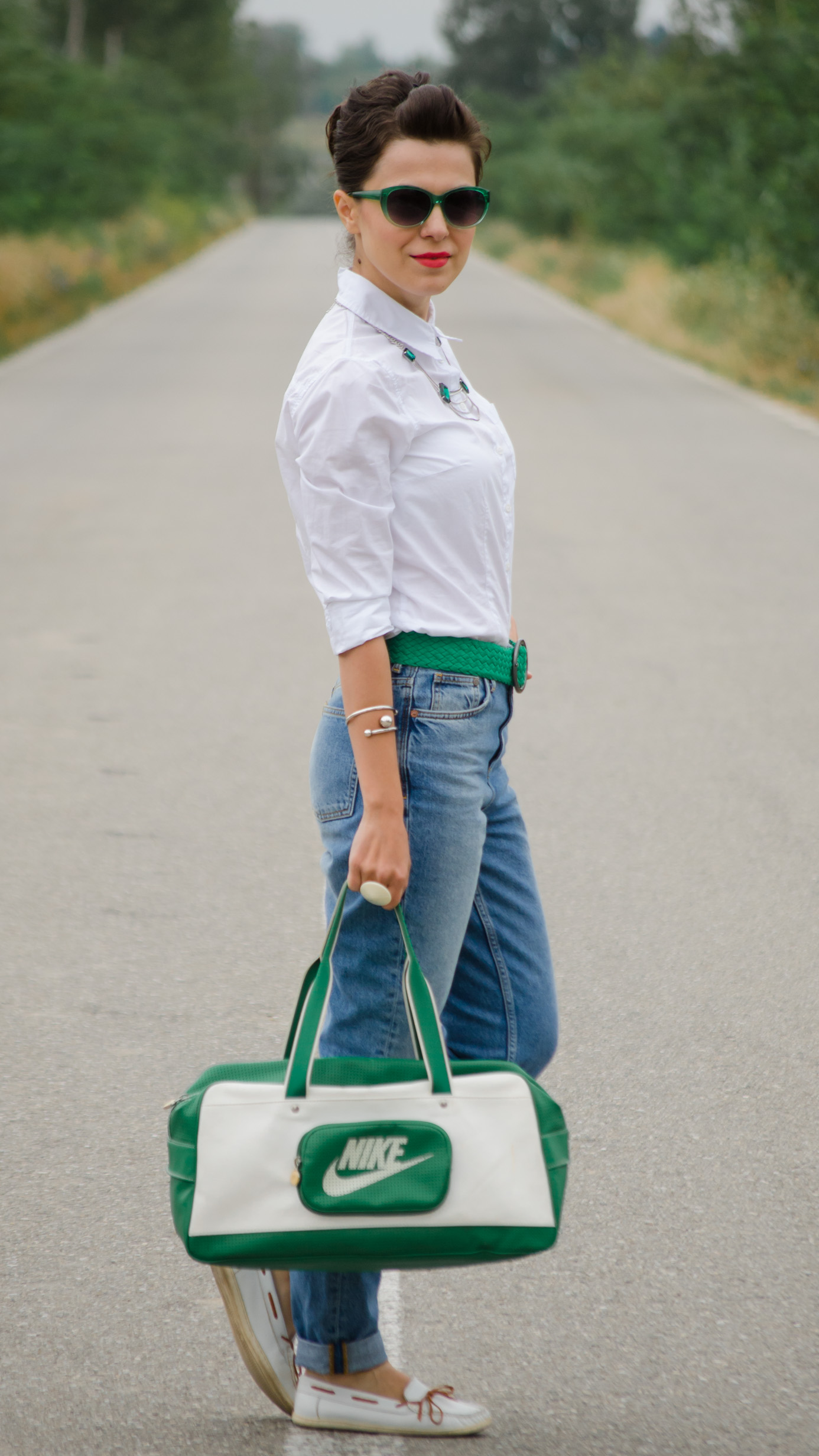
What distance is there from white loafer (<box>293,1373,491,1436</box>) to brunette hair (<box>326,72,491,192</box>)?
5.71ft

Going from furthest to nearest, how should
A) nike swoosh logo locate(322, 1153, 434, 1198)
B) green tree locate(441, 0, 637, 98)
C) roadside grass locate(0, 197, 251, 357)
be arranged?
green tree locate(441, 0, 637, 98) → roadside grass locate(0, 197, 251, 357) → nike swoosh logo locate(322, 1153, 434, 1198)

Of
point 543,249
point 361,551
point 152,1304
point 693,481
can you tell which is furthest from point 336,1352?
point 543,249

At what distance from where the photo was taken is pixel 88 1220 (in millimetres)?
2922

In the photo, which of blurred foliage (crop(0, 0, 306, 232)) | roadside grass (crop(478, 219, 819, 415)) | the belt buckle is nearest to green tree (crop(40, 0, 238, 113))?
blurred foliage (crop(0, 0, 306, 232))

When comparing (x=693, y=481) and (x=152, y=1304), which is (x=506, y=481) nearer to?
(x=152, y=1304)

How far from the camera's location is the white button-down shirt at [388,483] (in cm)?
206

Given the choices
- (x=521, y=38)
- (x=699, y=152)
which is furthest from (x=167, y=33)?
(x=699, y=152)

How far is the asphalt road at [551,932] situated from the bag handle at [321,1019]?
0.68 meters

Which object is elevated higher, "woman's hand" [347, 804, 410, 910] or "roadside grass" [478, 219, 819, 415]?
"woman's hand" [347, 804, 410, 910]

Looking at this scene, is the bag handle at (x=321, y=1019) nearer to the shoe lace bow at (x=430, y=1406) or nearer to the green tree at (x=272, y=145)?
the shoe lace bow at (x=430, y=1406)

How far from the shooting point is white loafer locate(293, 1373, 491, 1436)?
7.57ft

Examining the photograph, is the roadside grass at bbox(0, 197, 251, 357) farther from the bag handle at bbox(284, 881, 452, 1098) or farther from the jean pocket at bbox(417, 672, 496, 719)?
the bag handle at bbox(284, 881, 452, 1098)

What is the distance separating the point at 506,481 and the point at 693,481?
29.6 ft

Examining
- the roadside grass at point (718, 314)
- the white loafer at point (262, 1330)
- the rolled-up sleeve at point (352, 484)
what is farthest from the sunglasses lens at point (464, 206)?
the roadside grass at point (718, 314)
